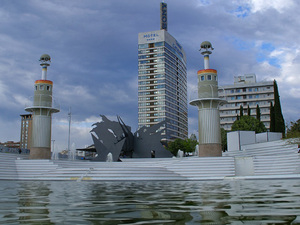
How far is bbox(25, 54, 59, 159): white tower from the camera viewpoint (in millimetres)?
36594

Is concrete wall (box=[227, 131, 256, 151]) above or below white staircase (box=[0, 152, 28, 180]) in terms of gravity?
above

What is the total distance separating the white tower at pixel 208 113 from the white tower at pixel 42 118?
1717cm

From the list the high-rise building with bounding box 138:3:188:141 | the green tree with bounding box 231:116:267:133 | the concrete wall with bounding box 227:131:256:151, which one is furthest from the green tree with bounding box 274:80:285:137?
the high-rise building with bounding box 138:3:188:141

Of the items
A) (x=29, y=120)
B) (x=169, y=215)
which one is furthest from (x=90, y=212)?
(x=29, y=120)

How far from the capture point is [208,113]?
33406 millimetres

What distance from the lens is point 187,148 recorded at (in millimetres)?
67875

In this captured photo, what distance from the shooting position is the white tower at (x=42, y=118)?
3659cm

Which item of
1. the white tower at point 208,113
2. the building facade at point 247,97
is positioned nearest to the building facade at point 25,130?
the building facade at point 247,97

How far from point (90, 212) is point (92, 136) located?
3565cm

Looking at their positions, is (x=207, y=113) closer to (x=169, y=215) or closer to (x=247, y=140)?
(x=247, y=140)

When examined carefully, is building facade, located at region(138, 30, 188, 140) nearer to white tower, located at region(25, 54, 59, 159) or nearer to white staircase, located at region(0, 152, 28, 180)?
white tower, located at region(25, 54, 59, 159)

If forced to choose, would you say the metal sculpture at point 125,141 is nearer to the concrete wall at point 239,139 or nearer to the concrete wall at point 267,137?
the concrete wall at point 239,139

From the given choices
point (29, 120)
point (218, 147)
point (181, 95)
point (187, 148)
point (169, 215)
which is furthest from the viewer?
point (29, 120)

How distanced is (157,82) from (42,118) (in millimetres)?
69764
